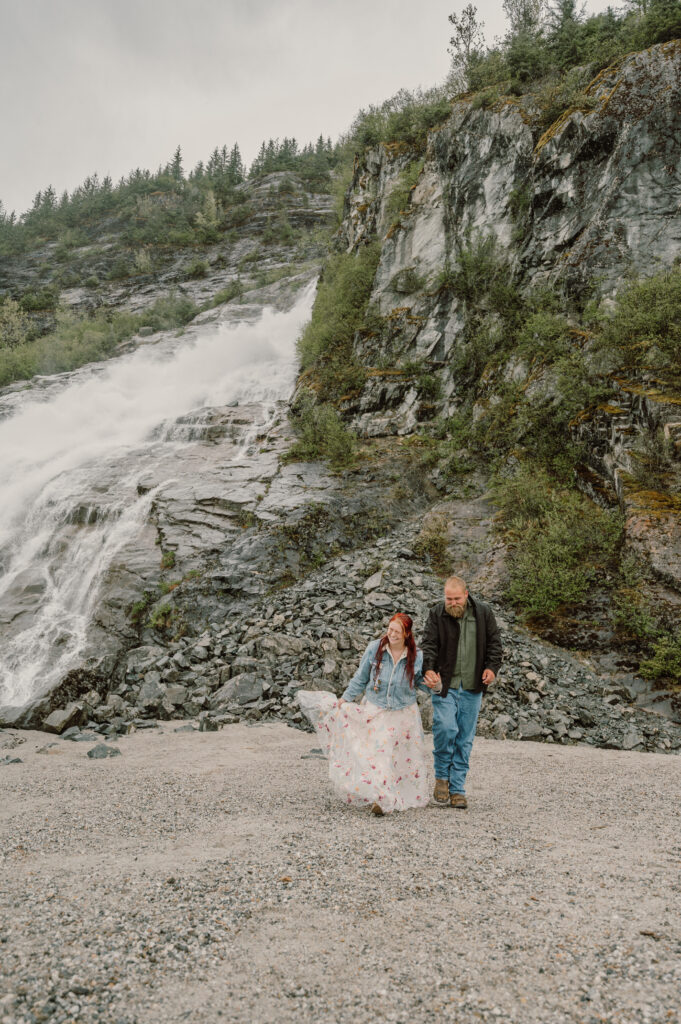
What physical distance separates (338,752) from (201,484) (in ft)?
42.4

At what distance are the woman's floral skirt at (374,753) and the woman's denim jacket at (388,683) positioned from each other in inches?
3.0

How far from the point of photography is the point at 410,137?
2461cm

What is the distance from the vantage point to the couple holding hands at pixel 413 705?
4.52 meters

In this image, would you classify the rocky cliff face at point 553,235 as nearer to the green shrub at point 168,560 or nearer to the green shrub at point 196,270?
the green shrub at point 168,560

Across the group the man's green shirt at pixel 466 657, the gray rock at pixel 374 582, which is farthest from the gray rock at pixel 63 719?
the man's green shirt at pixel 466 657

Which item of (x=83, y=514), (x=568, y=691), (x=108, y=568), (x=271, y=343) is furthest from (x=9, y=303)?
(x=568, y=691)

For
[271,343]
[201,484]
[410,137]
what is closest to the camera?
[201,484]

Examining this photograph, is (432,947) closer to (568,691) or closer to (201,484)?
(568,691)

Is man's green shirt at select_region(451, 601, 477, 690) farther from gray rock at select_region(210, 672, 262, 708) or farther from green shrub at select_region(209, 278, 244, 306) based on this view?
green shrub at select_region(209, 278, 244, 306)

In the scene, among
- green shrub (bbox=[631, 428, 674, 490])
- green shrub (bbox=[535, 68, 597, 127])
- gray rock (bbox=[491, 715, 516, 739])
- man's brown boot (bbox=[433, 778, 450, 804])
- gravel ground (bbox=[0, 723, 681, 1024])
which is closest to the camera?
gravel ground (bbox=[0, 723, 681, 1024])

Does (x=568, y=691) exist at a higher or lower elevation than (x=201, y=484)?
lower

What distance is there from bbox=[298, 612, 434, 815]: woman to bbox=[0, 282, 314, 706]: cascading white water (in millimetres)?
7710

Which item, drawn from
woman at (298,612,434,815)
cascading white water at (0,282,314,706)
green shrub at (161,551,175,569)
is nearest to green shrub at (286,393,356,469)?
cascading white water at (0,282,314,706)

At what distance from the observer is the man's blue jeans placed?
15.2 feet
